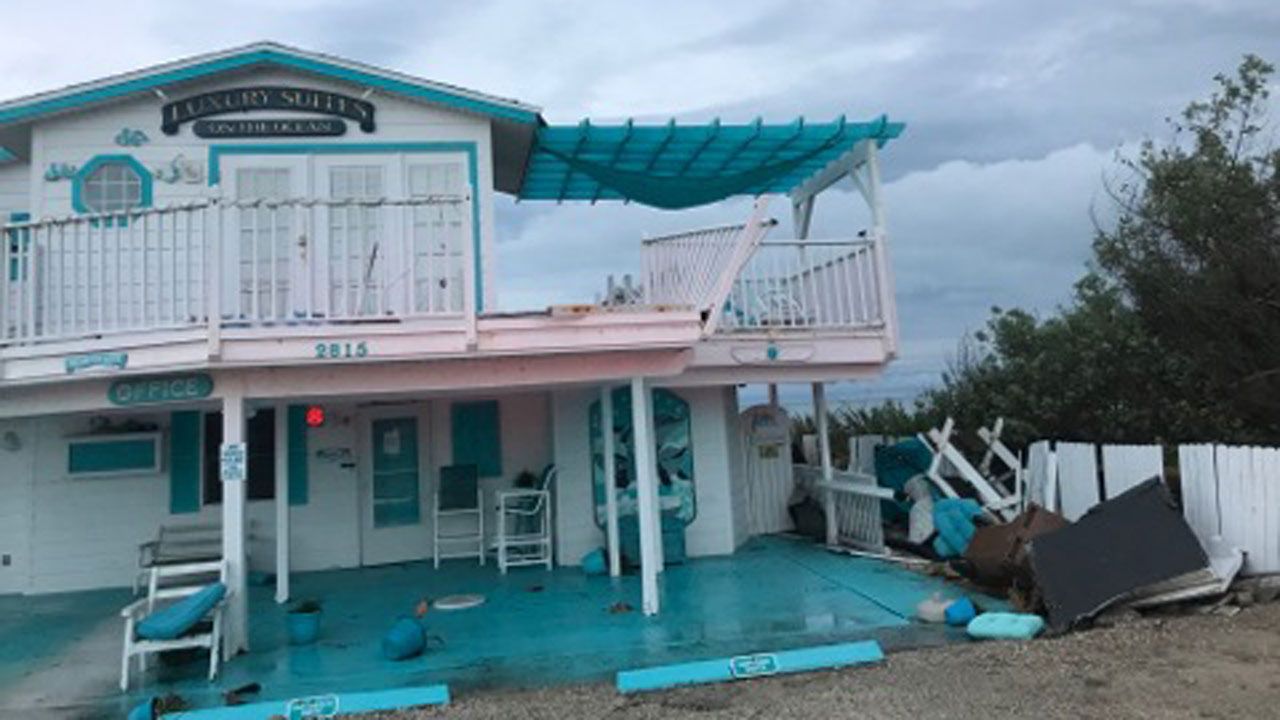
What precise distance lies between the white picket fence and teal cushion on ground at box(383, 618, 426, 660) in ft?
22.1

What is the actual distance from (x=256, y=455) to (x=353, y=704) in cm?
564

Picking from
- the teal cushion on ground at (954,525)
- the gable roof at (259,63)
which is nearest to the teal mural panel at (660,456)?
the teal cushion on ground at (954,525)

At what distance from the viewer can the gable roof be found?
8812mm

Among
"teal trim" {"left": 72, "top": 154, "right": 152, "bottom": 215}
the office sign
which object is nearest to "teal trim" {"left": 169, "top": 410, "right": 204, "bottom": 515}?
"teal trim" {"left": 72, "top": 154, "right": 152, "bottom": 215}

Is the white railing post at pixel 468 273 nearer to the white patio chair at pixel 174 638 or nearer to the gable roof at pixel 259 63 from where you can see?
the white patio chair at pixel 174 638

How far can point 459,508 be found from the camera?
10.6 m

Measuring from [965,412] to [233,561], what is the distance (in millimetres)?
11218

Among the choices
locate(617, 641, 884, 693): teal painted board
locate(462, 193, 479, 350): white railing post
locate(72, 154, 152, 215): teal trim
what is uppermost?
locate(72, 154, 152, 215): teal trim

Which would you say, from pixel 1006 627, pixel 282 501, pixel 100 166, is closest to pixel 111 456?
pixel 282 501

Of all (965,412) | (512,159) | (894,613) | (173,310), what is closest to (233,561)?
A: (173,310)

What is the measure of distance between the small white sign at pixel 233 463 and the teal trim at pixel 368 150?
2976 millimetres

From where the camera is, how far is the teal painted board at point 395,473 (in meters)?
10.7

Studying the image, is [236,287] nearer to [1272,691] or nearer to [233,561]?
[233,561]

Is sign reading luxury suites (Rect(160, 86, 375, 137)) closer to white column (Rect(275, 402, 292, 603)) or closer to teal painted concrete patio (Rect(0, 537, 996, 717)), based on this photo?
white column (Rect(275, 402, 292, 603))
